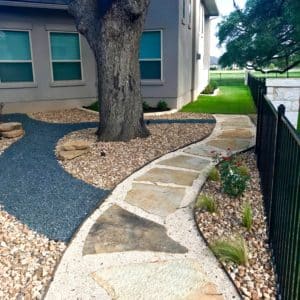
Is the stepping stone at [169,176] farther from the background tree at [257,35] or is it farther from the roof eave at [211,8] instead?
the roof eave at [211,8]

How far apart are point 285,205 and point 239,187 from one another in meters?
1.59

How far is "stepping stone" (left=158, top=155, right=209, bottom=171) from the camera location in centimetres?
525

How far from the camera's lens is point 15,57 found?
33.2 feet

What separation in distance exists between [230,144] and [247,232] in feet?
11.1

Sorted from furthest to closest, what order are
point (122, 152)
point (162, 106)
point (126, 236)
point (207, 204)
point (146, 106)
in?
point (146, 106) < point (162, 106) < point (122, 152) < point (207, 204) < point (126, 236)

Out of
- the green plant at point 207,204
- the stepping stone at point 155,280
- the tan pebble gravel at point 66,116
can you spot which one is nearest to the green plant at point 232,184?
the green plant at point 207,204

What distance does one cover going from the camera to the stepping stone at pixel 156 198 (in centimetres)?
380

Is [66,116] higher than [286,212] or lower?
lower

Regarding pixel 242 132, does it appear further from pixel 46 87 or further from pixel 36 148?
pixel 46 87

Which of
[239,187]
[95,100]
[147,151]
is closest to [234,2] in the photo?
[95,100]

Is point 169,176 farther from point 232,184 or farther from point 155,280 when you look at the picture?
point 155,280

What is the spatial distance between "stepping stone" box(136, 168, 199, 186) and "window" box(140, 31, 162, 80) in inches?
267

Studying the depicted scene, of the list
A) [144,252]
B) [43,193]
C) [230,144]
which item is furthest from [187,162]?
[144,252]

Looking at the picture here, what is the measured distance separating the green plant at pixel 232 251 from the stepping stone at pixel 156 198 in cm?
87
